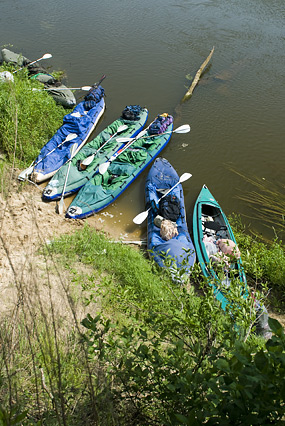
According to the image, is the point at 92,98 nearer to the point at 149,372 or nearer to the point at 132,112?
the point at 132,112

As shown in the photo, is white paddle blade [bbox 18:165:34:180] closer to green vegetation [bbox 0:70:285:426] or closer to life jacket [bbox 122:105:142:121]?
green vegetation [bbox 0:70:285:426]

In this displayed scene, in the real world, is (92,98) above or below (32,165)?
above

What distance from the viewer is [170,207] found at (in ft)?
27.3

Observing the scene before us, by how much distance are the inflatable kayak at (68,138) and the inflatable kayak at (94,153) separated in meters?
0.28

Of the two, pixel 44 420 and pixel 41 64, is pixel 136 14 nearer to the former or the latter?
pixel 41 64

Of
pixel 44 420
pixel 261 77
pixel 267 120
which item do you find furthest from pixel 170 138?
pixel 44 420

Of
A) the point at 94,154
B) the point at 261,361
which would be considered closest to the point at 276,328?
the point at 261,361

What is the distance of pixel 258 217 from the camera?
901cm

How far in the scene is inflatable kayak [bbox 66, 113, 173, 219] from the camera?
8.57 meters

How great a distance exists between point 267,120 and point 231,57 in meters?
4.98

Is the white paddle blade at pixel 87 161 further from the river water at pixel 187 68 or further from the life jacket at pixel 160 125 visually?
the life jacket at pixel 160 125

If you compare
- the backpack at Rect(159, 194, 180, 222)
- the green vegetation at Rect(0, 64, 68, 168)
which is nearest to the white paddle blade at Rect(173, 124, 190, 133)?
the backpack at Rect(159, 194, 180, 222)

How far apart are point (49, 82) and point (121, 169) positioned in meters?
5.49

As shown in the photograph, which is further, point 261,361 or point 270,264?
point 270,264
